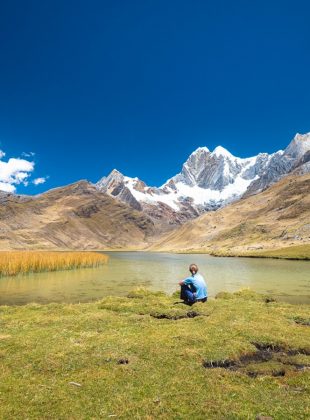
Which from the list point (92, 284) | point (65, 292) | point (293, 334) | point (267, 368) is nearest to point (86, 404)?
point (267, 368)

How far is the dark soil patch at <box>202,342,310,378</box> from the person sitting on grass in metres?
8.73

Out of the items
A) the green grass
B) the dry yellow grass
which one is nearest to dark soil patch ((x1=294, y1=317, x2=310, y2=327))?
the green grass

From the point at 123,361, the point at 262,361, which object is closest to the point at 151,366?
the point at 123,361

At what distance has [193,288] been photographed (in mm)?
25172

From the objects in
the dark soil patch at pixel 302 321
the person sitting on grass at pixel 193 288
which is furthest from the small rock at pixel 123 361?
the dark soil patch at pixel 302 321

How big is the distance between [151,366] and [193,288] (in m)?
11.9

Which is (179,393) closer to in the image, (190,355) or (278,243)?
(190,355)

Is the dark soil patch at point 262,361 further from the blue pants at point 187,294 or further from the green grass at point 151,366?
the blue pants at point 187,294

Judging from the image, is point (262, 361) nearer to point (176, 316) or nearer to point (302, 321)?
point (302, 321)

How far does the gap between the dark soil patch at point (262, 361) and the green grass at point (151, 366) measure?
7cm

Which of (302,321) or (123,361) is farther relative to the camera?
(302,321)

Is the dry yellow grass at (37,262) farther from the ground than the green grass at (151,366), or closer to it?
farther from the ground

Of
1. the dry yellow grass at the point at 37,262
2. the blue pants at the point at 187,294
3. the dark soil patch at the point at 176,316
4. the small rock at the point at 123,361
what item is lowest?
the small rock at the point at 123,361

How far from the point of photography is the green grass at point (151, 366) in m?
10.7
